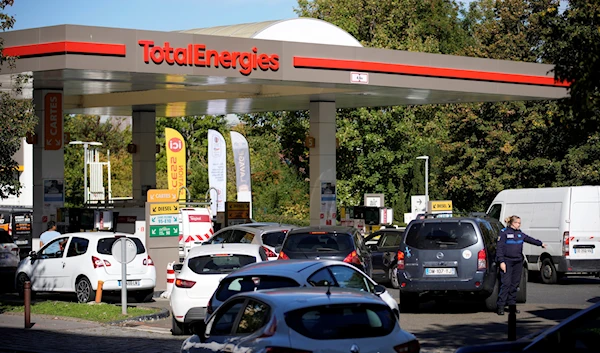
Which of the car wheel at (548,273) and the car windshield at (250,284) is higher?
the car windshield at (250,284)

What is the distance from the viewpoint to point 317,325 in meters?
8.45

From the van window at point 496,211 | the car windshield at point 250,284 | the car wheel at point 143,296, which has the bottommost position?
the car wheel at point 143,296

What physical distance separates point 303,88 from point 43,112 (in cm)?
803

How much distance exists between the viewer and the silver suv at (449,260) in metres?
18.1

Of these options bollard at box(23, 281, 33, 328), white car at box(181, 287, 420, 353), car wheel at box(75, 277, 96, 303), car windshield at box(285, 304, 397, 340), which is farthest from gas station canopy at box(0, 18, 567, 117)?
car windshield at box(285, 304, 397, 340)

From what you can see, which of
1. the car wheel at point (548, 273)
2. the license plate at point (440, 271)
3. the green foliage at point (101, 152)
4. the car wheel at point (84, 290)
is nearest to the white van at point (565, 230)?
the car wheel at point (548, 273)

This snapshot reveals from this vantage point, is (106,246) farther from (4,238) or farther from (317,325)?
(317,325)

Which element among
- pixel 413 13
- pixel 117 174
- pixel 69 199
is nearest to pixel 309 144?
pixel 413 13

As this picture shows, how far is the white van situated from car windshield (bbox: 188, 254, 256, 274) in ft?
37.9

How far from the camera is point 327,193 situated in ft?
113

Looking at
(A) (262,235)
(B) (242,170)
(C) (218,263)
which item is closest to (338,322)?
(C) (218,263)

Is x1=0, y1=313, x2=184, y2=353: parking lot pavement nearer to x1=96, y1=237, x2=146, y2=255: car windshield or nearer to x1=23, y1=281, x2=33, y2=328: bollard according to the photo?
x1=23, y1=281, x2=33, y2=328: bollard

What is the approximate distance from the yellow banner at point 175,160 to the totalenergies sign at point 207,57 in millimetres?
15991

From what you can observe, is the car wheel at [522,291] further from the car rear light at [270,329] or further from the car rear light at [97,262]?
the car rear light at [270,329]
